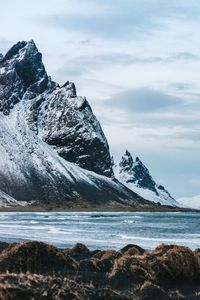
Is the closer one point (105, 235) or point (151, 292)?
point (151, 292)

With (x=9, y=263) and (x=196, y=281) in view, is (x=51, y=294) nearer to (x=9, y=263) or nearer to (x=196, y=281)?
(x=9, y=263)

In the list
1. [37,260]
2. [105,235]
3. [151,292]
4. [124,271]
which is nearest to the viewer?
[151,292]

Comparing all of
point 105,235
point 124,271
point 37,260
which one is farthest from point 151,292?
point 105,235

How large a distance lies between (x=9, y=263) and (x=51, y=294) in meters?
5.97

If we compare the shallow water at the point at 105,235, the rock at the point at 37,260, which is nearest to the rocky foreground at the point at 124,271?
the rock at the point at 37,260

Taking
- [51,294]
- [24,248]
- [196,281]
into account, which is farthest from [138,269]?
[51,294]

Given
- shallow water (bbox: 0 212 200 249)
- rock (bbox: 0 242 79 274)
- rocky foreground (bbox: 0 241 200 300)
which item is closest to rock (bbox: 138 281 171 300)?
rocky foreground (bbox: 0 241 200 300)

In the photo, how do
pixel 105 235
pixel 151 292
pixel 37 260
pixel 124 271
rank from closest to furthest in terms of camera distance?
pixel 151 292, pixel 124 271, pixel 37 260, pixel 105 235

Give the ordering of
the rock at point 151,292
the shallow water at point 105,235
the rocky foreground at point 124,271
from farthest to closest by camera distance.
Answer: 1. the shallow water at point 105,235
2. the rocky foreground at point 124,271
3. the rock at point 151,292

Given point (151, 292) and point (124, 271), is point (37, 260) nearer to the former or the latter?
point (124, 271)

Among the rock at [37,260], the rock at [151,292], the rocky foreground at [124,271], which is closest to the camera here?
the rock at [151,292]

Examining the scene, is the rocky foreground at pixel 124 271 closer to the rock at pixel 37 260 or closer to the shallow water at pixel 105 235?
the rock at pixel 37 260

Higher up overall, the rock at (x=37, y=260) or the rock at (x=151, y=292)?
the rock at (x=37, y=260)

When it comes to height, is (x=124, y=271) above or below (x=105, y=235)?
below
